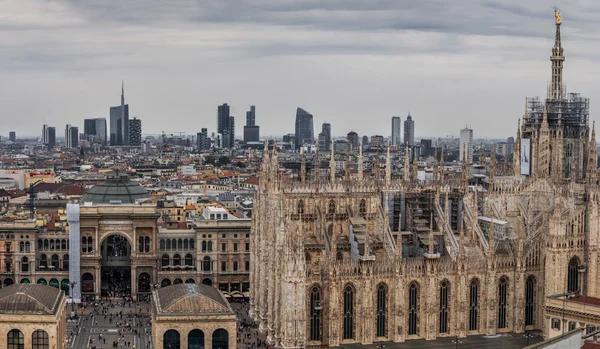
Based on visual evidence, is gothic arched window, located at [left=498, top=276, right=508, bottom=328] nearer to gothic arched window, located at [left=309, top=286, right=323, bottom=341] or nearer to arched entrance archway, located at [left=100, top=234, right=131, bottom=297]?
gothic arched window, located at [left=309, top=286, right=323, bottom=341]

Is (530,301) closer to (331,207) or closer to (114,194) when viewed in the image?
(331,207)

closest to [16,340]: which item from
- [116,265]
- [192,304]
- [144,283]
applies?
[192,304]

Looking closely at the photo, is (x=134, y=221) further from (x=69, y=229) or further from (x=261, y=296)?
(x=261, y=296)

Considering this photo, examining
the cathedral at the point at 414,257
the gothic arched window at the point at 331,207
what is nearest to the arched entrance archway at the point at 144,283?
the cathedral at the point at 414,257

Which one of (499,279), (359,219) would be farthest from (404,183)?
(499,279)

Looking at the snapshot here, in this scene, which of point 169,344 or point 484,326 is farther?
point 484,326

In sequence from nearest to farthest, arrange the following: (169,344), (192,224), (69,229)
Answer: (169,344)
(69,229)
(192,224)
